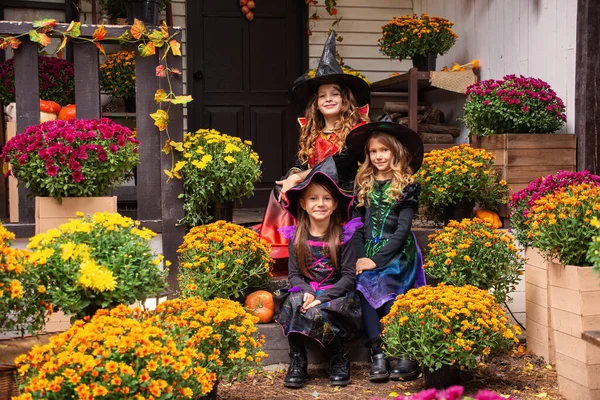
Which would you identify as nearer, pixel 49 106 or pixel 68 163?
pixel 68 163

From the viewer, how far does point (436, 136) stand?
24.6ft

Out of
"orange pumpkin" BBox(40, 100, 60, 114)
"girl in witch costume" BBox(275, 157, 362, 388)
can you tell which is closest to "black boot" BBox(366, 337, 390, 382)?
"girl in witch costume" BBox(275, 157, 362, 388)

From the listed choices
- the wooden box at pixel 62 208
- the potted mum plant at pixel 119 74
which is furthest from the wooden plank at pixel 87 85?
the potted mum plant at pixel 119 74

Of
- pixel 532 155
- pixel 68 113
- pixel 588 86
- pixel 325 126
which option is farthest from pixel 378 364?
pixel 68 113

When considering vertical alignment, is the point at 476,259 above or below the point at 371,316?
above

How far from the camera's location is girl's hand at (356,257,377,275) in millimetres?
4453

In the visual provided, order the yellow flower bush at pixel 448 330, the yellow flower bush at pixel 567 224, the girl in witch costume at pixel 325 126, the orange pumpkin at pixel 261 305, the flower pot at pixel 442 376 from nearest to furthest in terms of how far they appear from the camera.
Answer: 1. the yellow flower bush at pixel 448 330
2. the yellow flower bush at pixel 567 224
3. the flower pot at pixel 442 376
4. the orange pumpkin at pixel 261 305
5. the girl in witch costume at pixel 325 126

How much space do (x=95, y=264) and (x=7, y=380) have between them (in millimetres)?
556

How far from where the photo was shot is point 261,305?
180 inches

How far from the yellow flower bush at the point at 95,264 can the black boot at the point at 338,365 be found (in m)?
1.23

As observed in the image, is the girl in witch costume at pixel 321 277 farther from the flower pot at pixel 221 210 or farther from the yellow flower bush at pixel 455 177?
the yellow flower bush at pixel 455 177

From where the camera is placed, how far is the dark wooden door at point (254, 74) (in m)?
8.51

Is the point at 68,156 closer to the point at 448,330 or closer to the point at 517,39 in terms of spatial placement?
the point at 448,330

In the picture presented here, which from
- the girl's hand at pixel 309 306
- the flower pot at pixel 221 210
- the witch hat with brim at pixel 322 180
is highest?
the witch hat with brim at pixel 322 180
